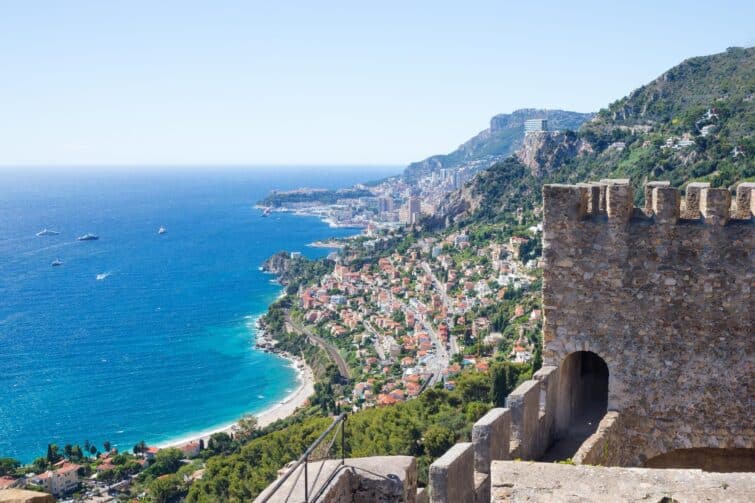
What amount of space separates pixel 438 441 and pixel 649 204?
1983cm

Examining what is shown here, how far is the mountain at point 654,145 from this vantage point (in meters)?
61.5

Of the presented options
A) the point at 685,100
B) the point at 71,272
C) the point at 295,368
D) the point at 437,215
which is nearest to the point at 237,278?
the point at 71,272

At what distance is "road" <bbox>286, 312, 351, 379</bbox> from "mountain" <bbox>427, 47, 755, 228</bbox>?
29884 mm

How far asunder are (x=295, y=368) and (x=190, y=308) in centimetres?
3075

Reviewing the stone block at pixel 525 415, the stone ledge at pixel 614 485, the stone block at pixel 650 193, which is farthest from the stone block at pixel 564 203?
the stone ledge at pixel 614 485

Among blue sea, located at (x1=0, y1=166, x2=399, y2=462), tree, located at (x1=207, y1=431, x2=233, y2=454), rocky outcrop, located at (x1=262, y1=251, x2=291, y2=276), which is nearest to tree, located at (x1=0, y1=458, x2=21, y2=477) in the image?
blue sea, located at (x1=0, y1=166, x2=399, y2=462)

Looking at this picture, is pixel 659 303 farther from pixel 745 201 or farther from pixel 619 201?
pixel 745 201

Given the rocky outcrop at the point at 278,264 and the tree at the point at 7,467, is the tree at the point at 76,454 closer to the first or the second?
the tree at the point at 7,467

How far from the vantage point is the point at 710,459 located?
6117 millimetres

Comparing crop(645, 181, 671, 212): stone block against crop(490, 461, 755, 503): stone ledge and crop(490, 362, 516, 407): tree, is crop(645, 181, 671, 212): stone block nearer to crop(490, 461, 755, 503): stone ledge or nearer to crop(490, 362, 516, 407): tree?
crop(490, 461, 755, 503): stone ledge

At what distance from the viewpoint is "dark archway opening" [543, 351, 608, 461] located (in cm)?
614

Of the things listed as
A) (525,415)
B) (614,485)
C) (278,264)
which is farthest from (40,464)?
(278,264)

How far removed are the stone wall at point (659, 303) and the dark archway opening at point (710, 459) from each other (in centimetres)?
16

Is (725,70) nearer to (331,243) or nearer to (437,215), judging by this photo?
(437,215)
